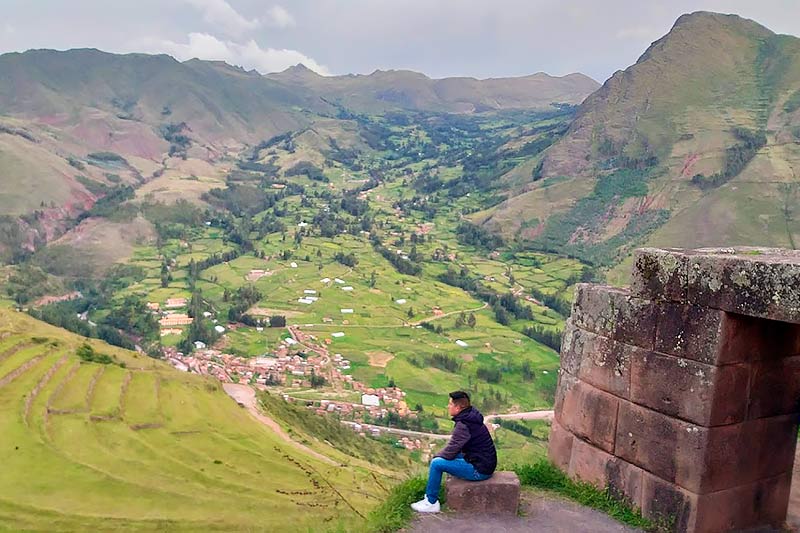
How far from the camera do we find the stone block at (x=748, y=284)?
6426 millimetres

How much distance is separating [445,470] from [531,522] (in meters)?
1.14

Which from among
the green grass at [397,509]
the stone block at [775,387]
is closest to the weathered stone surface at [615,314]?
the stone block at [775,387]

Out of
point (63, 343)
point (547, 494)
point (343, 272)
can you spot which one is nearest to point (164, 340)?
point (63, 343)

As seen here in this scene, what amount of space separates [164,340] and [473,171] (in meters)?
128

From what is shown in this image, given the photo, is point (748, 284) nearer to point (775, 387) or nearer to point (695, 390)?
point (695, 390)

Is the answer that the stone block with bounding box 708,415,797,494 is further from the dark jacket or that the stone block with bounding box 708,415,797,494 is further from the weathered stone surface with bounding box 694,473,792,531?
the dark jacket

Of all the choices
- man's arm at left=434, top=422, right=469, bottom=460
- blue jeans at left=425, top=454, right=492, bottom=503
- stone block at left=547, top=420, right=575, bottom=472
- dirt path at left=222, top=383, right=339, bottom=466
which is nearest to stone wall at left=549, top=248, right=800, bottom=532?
stone block at left=547, top=420, right=575, bottom=472

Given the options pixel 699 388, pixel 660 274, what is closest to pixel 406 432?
pixel 660 274

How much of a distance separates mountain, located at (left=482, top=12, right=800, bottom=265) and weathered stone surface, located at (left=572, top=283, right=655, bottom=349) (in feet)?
260

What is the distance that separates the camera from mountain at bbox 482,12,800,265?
91438mm

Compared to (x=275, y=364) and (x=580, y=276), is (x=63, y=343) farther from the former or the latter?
(x=580, y=276)

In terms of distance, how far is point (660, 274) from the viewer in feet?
24.7

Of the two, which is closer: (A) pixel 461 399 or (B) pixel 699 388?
(B) pixel 699 388

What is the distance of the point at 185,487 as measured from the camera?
34.5m
